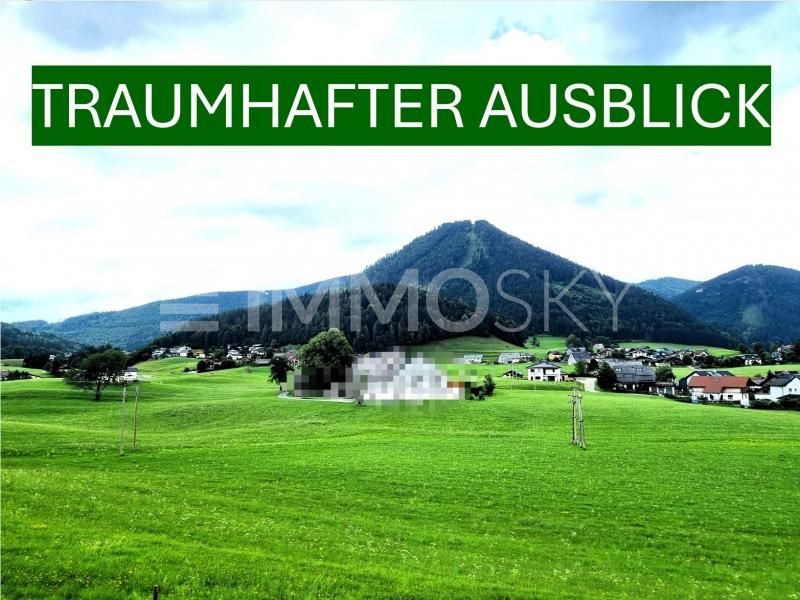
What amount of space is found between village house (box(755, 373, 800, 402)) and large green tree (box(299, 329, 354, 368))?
254ft

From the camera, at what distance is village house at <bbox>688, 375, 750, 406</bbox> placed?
9200cm

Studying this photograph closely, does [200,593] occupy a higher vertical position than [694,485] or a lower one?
higher

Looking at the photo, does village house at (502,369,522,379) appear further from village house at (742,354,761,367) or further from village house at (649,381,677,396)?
village house at (742,354,761,367)

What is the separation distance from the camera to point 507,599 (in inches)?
575

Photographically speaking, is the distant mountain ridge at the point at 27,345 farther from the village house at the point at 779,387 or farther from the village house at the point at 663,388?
the village house at the point at 779,387

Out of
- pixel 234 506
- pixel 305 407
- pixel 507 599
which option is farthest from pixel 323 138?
pixel 305 407

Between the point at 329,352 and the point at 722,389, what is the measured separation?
7517 centimetres

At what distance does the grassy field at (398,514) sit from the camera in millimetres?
14773

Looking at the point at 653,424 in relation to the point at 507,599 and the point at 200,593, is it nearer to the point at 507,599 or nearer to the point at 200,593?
the point at 507,599

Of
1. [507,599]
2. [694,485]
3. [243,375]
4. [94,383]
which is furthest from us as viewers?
[243,375]

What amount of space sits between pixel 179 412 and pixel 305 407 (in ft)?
43.8

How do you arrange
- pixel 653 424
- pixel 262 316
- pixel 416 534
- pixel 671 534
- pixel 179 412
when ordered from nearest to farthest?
pixel 416 534 → pixel 671 534 → pixel 653 424 → pixel 179 412 → pixel 262 316

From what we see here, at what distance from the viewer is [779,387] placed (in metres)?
92.1

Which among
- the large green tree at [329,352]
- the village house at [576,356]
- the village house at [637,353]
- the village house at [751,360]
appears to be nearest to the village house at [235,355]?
the large green tree at [329,352]
